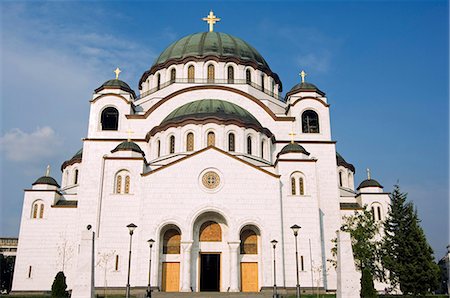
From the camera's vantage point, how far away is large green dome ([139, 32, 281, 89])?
133 feet

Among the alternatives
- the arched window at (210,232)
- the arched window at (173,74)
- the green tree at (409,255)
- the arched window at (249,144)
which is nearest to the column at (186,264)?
the arched window at (210,232)

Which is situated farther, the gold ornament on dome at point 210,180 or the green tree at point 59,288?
the gold ornament on dome at point 210,180

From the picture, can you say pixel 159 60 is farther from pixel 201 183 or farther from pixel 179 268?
pixel 179 268

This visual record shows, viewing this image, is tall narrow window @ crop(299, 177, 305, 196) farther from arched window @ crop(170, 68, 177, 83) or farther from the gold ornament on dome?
arched window @ crop(170, 68, 177, 83)

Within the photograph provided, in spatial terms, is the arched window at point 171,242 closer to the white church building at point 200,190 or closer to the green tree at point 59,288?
the white church building at point 200,190

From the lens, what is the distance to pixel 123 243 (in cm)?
2797

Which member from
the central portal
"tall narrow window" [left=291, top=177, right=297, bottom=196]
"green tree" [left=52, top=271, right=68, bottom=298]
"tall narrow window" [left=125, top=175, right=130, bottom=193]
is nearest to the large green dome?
"tall narrow window" [left=125, top=175, right=130, bottom=193]

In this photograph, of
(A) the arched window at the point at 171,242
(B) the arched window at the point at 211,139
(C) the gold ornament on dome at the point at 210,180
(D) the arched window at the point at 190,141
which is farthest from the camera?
(D) the arched window at the point at 190,141

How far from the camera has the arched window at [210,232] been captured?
28484 millimetres

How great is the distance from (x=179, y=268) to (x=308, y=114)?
1627cm

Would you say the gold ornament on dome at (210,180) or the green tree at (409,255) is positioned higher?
the gold ornament on dome at (210,180)

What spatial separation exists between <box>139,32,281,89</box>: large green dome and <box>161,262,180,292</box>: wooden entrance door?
1915 cm

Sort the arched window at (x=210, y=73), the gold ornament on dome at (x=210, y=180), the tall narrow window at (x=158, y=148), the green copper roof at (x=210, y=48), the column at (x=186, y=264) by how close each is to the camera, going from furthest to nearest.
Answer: the green copper roof at (x=210, y=48) → the arched window at (x=210, y=73) → the tall narrow window at (x=158, y=148) → the gold ornament on dome at (x=210, y=180) → the column at (x=186, y=264)

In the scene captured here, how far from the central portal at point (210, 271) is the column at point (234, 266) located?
1.49 metres
